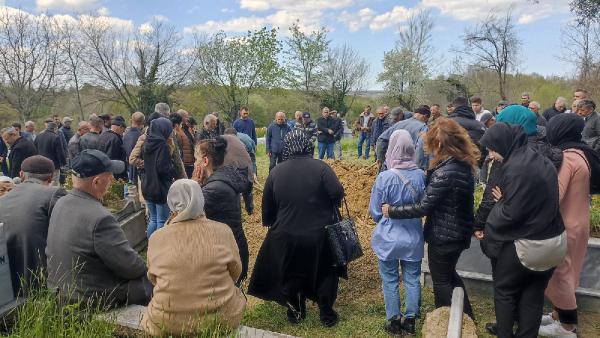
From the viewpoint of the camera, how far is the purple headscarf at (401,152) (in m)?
3.67

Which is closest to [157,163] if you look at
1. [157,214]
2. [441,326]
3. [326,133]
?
[157,214]

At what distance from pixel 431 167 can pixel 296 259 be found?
4.80 feet

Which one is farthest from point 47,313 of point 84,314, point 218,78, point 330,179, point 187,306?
point 218,78

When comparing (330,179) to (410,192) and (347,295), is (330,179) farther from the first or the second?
(347,295)

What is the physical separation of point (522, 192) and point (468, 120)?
3525mm

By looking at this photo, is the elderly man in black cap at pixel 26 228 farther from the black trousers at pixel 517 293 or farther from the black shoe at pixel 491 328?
the black shoe at pixel 491 328

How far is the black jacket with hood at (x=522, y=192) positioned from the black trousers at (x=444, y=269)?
1.56ft

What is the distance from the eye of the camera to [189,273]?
2588 millimetres

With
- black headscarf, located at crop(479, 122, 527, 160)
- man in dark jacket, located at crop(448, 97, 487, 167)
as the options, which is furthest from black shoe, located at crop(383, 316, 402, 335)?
man in dark jacket, located at crop(448, 97, 487, 167)

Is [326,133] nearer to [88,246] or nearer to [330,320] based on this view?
[330,320]

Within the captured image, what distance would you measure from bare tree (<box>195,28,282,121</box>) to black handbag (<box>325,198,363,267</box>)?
27.9m

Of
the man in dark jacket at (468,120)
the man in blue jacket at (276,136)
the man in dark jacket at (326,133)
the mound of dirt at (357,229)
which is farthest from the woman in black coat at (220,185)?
the man in dark jacket at (326,133)

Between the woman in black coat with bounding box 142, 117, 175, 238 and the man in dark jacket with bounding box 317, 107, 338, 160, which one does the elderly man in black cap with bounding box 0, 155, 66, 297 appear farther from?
the man in dark jacket with bounding box 317, 107, 338, 160

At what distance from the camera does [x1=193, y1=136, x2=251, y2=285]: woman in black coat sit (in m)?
3.99
